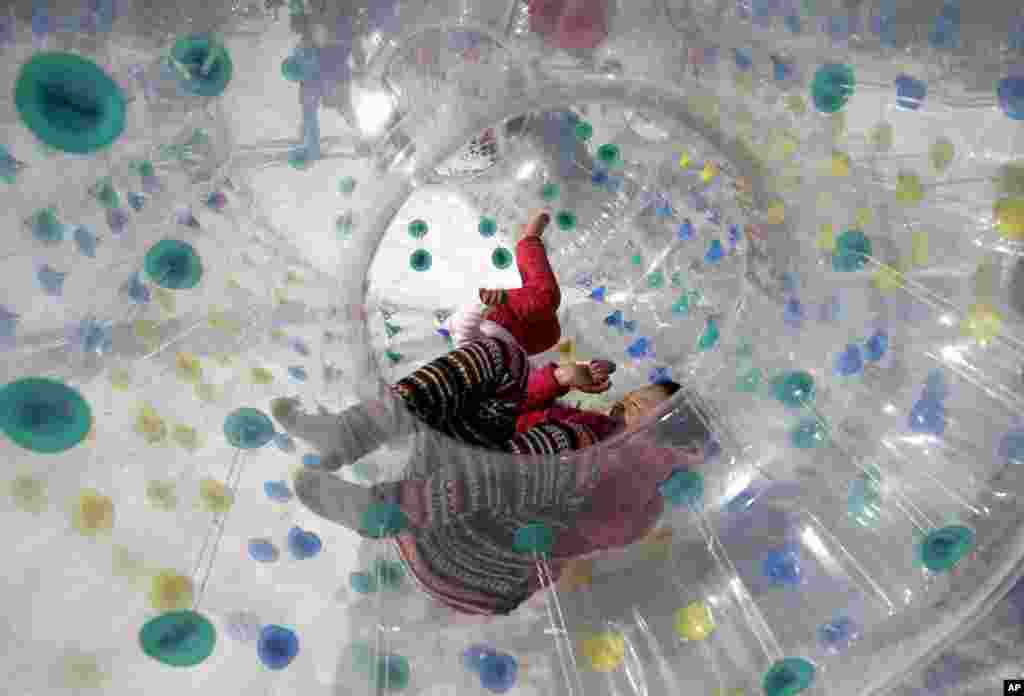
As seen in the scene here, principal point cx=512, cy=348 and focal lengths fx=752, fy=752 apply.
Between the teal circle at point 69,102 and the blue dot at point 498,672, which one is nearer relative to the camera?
the teal circle at point 69,102

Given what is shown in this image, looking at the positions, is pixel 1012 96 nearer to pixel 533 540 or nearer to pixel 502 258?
pixel 533 540

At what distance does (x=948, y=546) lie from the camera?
81 cm

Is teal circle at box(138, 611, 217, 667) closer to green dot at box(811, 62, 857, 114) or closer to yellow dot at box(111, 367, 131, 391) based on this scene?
yellow dot at box(111, 367, 131, 391)

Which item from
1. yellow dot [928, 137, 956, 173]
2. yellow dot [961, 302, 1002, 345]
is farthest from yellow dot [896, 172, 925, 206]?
yellow dot [961, 302, 1002, 345]

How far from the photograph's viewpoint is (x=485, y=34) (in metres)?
0.93

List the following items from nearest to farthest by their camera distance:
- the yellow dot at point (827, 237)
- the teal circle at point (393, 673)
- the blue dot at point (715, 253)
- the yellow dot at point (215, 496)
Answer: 1. the yellow dot at point (215, 496)
2. the teal circle at point (393, 673)
3. the yellow dot at point (827, 237)
4. the blue dot at point (715, 253)

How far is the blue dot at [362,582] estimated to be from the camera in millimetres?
729

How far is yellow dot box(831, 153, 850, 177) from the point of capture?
88 centimetres

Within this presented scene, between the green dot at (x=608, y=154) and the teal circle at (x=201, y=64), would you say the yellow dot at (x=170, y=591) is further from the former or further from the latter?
the green dot at (x=608, y=154)

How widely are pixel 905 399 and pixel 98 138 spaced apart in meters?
0.86

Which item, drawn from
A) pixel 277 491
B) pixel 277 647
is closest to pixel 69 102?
→ pixel 277 491

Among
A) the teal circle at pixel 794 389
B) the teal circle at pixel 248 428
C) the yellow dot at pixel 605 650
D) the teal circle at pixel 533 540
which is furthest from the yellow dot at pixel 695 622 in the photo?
the teal circle at pixel 248 428

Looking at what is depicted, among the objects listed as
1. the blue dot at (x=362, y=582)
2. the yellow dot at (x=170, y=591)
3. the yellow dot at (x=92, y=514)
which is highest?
the yellow dot at (x=92, y=514)

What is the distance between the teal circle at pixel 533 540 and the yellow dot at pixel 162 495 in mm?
467
